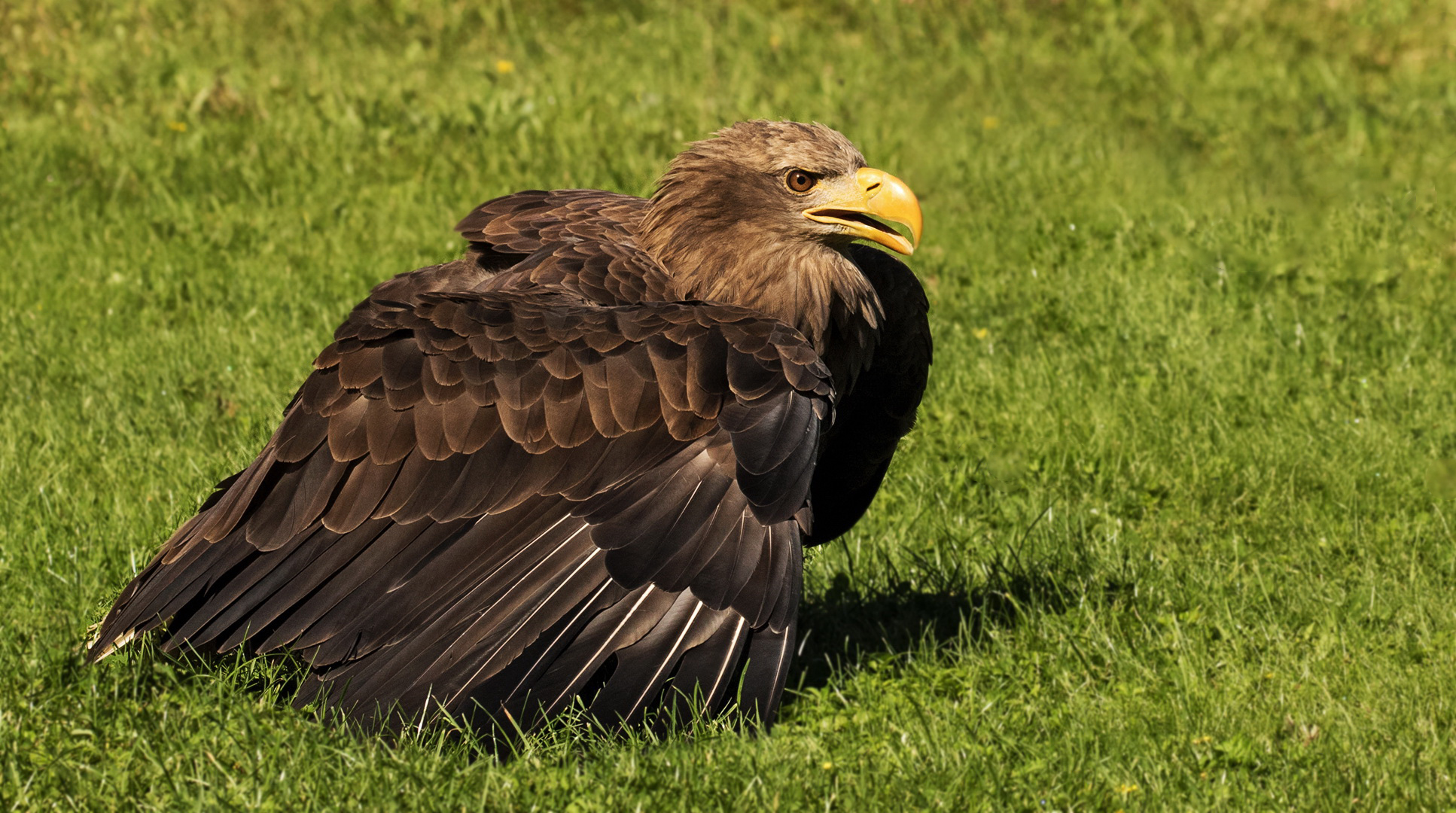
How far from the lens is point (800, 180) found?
525 centimetres

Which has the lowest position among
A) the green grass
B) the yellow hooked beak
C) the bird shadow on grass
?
the bird shadow on grass

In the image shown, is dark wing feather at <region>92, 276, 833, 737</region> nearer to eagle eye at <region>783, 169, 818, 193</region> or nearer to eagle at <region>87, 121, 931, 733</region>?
eagle at <region>87, 121, 931, 733</region>

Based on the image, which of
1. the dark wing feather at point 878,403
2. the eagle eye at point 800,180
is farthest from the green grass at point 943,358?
the eagle eye at point 800,180

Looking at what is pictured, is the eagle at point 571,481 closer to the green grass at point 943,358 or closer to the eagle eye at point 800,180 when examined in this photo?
the eagle eye at point 800,180

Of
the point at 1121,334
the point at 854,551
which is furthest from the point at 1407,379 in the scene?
the point at 854,551

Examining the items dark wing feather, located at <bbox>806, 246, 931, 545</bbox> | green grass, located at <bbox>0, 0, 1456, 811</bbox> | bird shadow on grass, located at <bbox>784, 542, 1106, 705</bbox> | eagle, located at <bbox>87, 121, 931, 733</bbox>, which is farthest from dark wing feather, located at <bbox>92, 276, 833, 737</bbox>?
dark wing feather, located at <bbox>806, 246, 931, 545</bbox>

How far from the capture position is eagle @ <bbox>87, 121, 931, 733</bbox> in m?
4.39

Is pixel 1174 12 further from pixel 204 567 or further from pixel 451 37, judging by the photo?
pixel 204 567

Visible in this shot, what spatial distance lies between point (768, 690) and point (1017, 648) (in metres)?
1.44

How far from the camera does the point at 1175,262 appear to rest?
8.81 m

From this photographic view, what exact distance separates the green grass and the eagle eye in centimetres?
165

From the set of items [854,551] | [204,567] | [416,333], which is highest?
[416,333]

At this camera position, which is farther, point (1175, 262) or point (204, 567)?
point (1175, 262)

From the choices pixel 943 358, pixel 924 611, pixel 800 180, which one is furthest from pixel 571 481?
pixel 943 358
